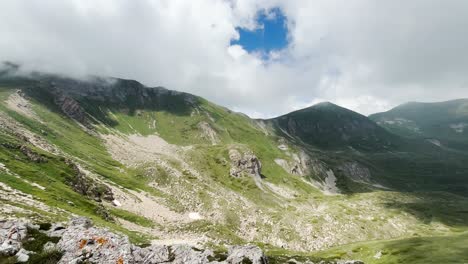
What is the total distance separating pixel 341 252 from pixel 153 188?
12050 centimetres

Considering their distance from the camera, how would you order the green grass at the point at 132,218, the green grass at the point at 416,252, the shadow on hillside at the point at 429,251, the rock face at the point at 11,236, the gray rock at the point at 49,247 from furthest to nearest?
the green grass at the point at 132,218 < the green grass at the point at 416,252 < the shadow on hillside at the point at 429,251 < the gray rock at the point at 49,247 < the rock face at the point at 11,236

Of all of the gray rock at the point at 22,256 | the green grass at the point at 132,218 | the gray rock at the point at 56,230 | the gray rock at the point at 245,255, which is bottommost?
the green grass at the point at 132,218

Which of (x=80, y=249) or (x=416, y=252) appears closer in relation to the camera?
(x=80, y=249)

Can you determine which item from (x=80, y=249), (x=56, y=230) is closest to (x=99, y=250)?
(x=80, y=249)

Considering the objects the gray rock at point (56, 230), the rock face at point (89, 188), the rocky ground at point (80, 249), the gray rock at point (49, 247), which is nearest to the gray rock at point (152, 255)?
the rocky ground at point (80, 249)

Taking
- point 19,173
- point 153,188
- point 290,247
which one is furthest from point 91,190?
point 290,247

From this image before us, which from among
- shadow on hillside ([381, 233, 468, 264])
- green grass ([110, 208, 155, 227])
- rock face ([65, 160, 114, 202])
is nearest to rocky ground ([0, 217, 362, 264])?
shadow on hillside ([381, 233, 468, 264])

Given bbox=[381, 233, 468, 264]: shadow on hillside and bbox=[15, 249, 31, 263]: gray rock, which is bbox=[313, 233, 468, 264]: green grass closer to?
bbox=[381, 233, 468, 264]: shadow on hillside

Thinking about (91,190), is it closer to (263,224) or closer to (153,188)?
(153,188)

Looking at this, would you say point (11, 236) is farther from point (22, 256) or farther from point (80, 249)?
point (80, 249)

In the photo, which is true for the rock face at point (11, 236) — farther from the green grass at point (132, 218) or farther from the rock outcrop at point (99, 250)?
the green grass at point (132, 218)

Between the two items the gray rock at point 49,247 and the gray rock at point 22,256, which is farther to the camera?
the gray rock at point 49,247

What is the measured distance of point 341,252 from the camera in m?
85.4

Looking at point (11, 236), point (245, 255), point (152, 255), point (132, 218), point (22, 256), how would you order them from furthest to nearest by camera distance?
point (132, 218) < point (245, 255) < point (152, 255) < point (11, 236) < point (22, 256)
